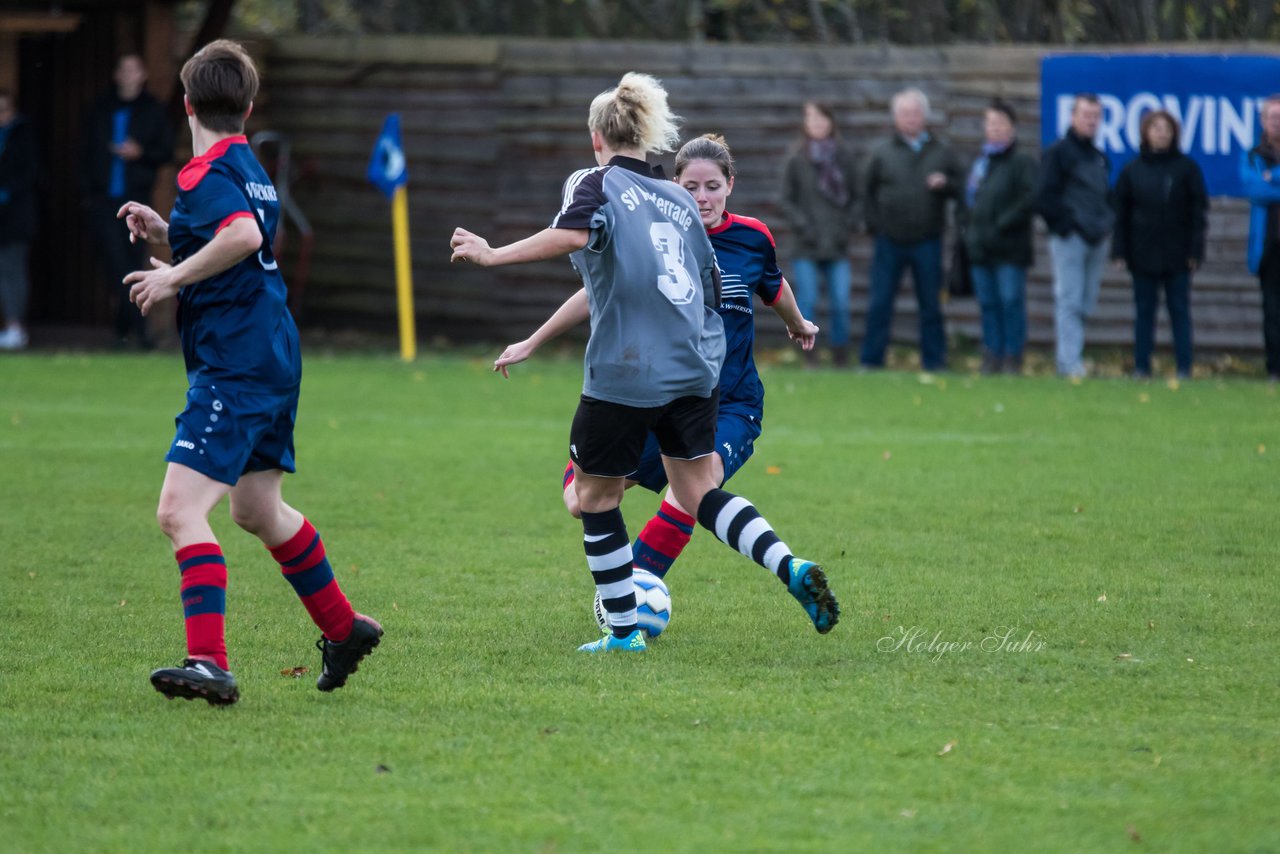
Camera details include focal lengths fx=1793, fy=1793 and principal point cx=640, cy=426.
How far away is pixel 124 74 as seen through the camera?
1691cm

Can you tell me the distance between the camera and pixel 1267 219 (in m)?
14.0

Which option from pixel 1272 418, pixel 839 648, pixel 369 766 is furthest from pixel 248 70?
pixel 1272 418

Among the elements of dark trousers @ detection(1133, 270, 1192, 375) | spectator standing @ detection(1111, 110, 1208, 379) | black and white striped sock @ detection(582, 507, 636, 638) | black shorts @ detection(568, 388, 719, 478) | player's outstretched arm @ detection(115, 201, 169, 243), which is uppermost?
player's outstretched arm @ detection(115, 201, 169, 243)

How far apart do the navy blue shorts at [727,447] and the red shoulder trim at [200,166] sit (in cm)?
179

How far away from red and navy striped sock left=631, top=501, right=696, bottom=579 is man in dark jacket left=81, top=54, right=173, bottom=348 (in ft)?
38.2

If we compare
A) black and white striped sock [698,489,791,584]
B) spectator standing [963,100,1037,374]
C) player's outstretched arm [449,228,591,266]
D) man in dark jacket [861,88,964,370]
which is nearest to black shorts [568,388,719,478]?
black and white striped sock [698,489,791,584]

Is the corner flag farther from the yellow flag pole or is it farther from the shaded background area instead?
the shaded background area

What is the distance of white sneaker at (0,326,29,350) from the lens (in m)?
17.5

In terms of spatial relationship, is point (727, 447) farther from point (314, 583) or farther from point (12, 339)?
point (12, 339)

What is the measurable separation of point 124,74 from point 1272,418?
10861mm

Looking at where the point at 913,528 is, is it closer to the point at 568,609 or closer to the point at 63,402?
the point at 568,609

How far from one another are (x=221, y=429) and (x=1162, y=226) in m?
10.8

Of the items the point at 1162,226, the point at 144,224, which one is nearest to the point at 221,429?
the point at 144,224

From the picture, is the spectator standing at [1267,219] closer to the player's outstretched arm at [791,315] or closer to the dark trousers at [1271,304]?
the dark trousers at [1271,304]
